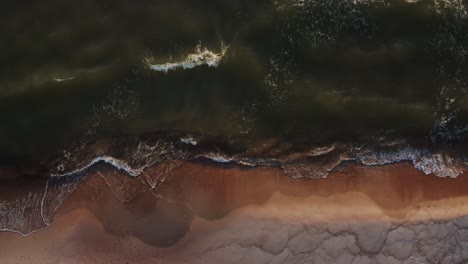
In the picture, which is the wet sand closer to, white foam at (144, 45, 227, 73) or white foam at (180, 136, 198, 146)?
white foam at (180, 136, 198, 146)

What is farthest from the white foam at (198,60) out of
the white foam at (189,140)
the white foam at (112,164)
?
the white foam at (112,164)

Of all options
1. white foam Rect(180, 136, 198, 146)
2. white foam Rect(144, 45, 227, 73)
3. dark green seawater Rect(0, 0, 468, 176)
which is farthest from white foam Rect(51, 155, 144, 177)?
white foam Rect(144, 45, 227, 73)

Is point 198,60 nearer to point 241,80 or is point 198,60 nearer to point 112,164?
point 241,80

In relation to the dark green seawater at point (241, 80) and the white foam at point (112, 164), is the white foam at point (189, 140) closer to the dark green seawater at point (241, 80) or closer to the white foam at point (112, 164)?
the dark green seawater at point (241, 80)

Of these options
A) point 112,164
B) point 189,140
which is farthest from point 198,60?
point 112,164

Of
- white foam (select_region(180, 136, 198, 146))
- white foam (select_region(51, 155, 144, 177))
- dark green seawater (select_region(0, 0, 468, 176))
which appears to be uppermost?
dark green seawater (select_region(0, 0, 468, 176))
